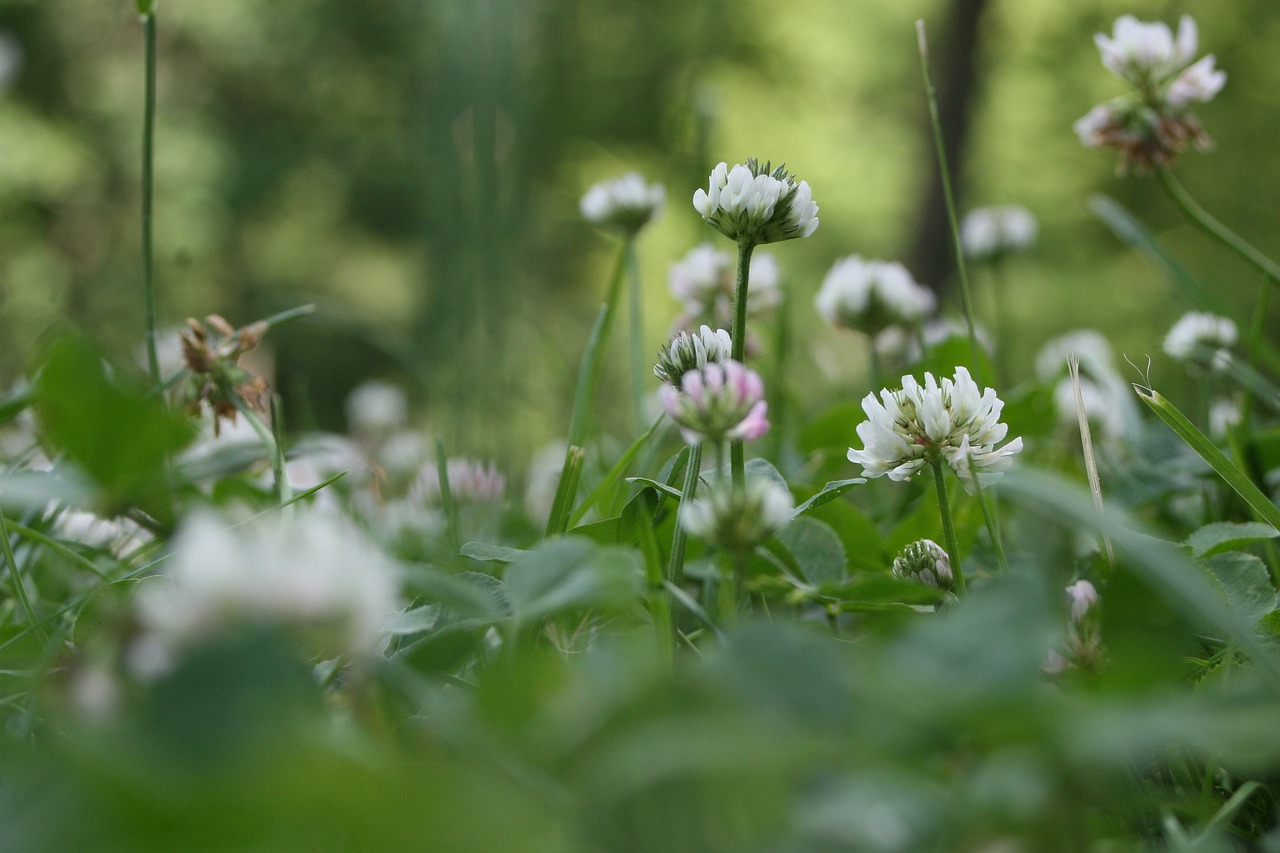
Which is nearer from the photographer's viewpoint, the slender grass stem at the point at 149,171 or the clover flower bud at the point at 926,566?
the clover flower bud at the point at 926,566

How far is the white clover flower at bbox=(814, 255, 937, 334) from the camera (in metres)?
0.76

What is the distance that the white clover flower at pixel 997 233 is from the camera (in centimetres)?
118

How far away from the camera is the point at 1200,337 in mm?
756

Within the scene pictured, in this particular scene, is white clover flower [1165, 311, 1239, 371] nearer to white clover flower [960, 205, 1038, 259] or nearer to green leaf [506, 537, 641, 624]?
white clover flower [960, 205, 1038, 259]

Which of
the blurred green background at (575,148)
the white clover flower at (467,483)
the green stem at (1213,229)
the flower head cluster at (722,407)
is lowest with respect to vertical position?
the blurred green background at (575,148)

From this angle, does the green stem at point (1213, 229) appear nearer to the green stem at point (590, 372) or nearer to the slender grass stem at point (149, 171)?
the green stem at point (590, 372)

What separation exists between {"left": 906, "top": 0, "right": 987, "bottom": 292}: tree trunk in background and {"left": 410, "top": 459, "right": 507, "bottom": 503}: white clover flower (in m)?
3.99

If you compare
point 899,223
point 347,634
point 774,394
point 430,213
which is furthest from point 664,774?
point 899,223

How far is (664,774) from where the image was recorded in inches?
7.1

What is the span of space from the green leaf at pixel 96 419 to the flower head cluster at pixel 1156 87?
591mm

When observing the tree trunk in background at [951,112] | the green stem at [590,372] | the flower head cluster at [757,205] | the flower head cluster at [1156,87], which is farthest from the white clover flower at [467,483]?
the tree trunk in background at [951,112]

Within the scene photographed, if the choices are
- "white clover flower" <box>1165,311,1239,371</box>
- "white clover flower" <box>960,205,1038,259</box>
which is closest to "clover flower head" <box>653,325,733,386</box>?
"white clover flower" <box>1165,311,1239,371</box>

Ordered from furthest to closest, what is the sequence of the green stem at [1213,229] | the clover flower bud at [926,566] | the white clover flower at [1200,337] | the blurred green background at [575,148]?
the blurred green background at [575,148] → the white clover flower at [1200,337] → the green stem at [1213,229] → the clover flower bud at [926,566]

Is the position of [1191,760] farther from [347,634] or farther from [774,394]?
[774,394]
